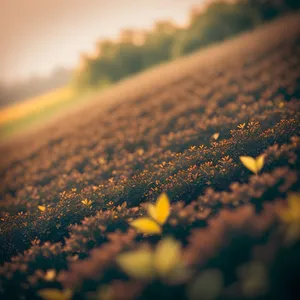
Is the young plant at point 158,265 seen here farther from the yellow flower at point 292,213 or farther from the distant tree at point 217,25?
the distant tree at point 217,25

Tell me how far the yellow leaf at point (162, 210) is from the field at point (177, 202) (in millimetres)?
43

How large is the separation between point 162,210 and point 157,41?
3529 cm

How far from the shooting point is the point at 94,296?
1278 millimetres

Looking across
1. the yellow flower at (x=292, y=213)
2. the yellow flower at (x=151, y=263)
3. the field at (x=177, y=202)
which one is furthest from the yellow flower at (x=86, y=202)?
the yellow flower at (x=292, y=213)

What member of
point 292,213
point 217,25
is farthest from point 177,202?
point 217,25

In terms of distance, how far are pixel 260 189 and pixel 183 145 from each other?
6.15ft

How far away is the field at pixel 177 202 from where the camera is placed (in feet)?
3.97

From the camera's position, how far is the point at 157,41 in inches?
1304

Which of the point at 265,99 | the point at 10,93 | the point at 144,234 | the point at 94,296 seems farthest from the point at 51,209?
the point at 10,93

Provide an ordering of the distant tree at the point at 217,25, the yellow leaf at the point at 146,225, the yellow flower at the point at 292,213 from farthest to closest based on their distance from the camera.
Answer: the distant tree at the point at 217,25
the yellow leaf at the point at 146,225
the yellow flower at the point at 292,213

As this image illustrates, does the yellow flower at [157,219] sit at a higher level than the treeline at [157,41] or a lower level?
lower

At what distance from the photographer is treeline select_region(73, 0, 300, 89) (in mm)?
28844

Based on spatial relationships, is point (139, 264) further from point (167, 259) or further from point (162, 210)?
point (162, 210)

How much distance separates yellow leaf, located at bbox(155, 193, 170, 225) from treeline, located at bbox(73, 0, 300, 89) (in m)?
29.4
